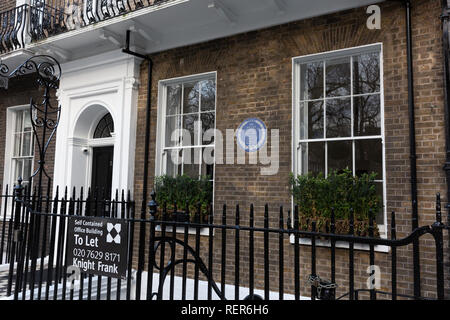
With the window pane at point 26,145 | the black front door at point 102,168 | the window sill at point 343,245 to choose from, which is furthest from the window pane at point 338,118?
the window pane at point 26,145

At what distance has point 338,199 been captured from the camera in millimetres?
5145

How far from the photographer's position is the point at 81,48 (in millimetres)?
8117

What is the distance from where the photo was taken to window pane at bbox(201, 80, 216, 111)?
22.7 ft

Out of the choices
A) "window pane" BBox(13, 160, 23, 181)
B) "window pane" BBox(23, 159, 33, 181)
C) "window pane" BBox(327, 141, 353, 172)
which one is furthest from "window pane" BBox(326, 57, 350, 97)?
"window pane" BBox(13, 160, 23, 181)

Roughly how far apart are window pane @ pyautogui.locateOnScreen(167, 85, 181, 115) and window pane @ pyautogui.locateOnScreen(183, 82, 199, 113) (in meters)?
0.16

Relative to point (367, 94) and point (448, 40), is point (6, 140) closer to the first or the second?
point (367, 94)

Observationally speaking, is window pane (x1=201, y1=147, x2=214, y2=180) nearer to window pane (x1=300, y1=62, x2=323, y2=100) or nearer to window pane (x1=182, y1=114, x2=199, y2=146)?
window pane (x1=182, y1=114, x2=199, y2=146)

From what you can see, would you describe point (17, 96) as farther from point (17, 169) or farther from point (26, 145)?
point (17, 169)

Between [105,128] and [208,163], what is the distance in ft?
10.4

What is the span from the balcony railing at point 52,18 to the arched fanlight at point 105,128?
80.4 inches

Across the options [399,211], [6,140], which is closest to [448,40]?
[399,211]

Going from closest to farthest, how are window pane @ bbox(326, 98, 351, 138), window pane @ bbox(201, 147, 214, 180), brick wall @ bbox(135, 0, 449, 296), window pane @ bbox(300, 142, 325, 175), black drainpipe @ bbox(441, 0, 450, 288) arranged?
black drainpipe @ bbox(441, 0, 450, 288), brick wall @ bbox(135, 0, 449, 296), window pane @ bbox(326, 98, 351, 138), window pane @ bbox(300, 142, 325, 175), window pane @ bbox(201, 147, 214, 180)

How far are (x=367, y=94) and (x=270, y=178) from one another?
1907 millimetres

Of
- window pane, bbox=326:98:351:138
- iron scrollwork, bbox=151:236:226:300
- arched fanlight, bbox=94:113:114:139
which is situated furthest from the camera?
arched fanlight, bbox=94:113:114:139
